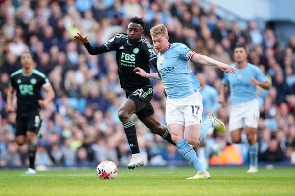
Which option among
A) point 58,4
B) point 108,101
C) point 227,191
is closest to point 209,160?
point 108,101

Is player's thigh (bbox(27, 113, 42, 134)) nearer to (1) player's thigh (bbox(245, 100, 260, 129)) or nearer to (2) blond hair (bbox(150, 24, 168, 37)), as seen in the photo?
(1) player's thigh (bbox(245, 100, 260, 129))

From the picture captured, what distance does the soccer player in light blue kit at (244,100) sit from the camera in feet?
62.5

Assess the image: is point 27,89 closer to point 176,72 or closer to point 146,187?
point 176,72

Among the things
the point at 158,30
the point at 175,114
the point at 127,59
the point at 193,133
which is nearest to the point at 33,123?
the point at 127,59

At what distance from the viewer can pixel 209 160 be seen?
2381 cm

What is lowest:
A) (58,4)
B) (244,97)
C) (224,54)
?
(244,97)

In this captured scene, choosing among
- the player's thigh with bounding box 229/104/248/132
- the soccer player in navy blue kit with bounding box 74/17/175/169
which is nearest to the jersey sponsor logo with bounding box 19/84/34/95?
the soccer player in navy blue kit with bounding box 74/17/175/169

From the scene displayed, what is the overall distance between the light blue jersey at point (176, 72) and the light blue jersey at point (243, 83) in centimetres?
477

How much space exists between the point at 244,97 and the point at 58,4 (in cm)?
1047

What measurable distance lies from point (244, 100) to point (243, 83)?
1.38 feet

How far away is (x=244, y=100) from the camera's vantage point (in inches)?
758

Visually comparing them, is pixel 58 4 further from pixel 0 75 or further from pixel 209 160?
pixel 209 160

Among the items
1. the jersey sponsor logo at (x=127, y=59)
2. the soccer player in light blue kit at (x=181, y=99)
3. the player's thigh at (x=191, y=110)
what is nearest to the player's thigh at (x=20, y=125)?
the jersey sponsor logo at (x=127, y=59)

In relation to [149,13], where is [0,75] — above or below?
below
